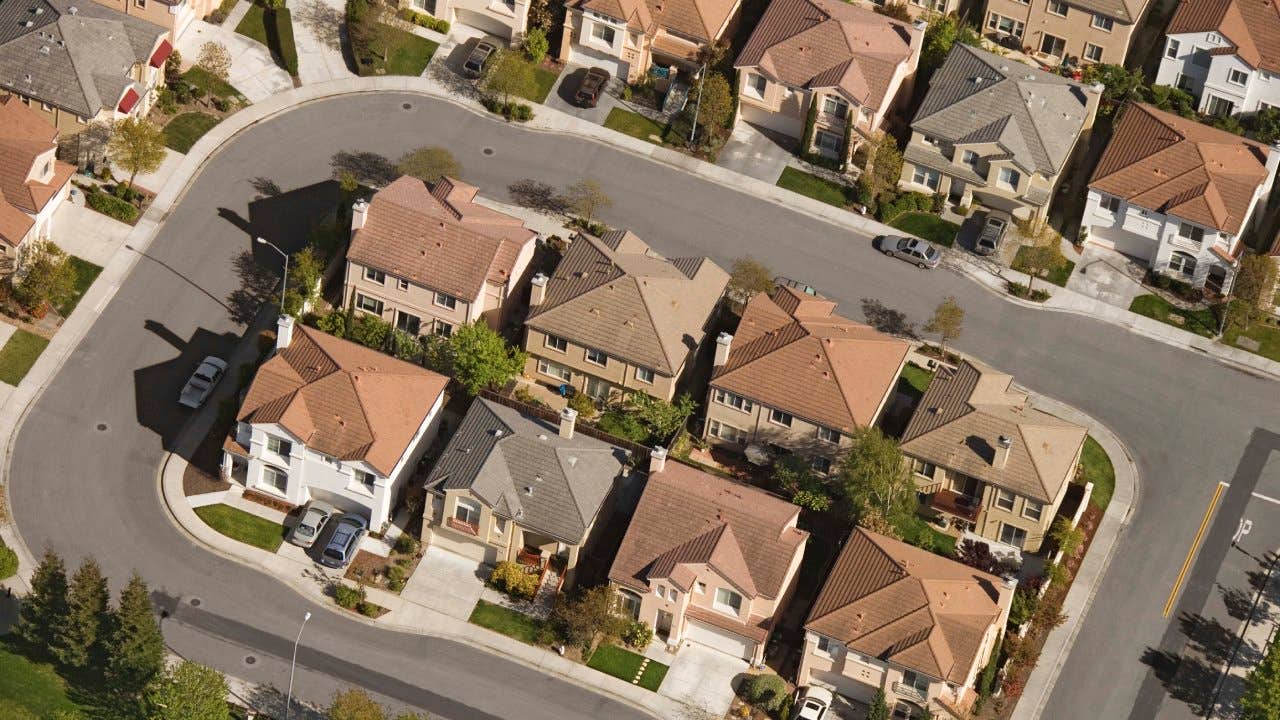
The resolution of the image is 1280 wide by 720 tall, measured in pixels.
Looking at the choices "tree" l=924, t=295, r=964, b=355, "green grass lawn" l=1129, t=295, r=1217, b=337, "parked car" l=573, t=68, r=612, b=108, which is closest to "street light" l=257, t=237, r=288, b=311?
"parked car" l=573, t=68, r=612, b=108

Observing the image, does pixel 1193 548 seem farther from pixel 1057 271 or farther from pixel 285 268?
pixel 285 268

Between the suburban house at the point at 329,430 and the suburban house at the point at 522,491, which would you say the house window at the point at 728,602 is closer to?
the suburban house at the point at 522,491

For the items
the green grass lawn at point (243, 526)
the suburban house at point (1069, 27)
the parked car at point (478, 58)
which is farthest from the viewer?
the suburban house at point (1069, 27)

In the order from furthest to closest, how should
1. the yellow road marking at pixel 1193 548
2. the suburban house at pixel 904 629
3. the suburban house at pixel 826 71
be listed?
the suburban house at pixel 826 71 < the yellow road marking at pixel 1193 548 < the suburban house at pixel 904 629

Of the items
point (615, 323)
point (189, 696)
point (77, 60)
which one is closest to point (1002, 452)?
point (615, 323)

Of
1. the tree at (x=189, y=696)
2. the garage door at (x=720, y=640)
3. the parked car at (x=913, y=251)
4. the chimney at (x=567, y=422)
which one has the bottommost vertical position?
the tree at (x=189, y=696)

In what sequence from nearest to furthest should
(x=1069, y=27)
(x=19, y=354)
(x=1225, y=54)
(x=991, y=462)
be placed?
(x=991, y=462) → (x=19, y=354) → (x=1225, y=54) → (x=1069, y=27)

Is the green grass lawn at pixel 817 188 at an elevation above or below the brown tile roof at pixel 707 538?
above

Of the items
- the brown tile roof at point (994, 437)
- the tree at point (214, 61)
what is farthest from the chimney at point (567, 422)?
the tree at point (214, 61)
